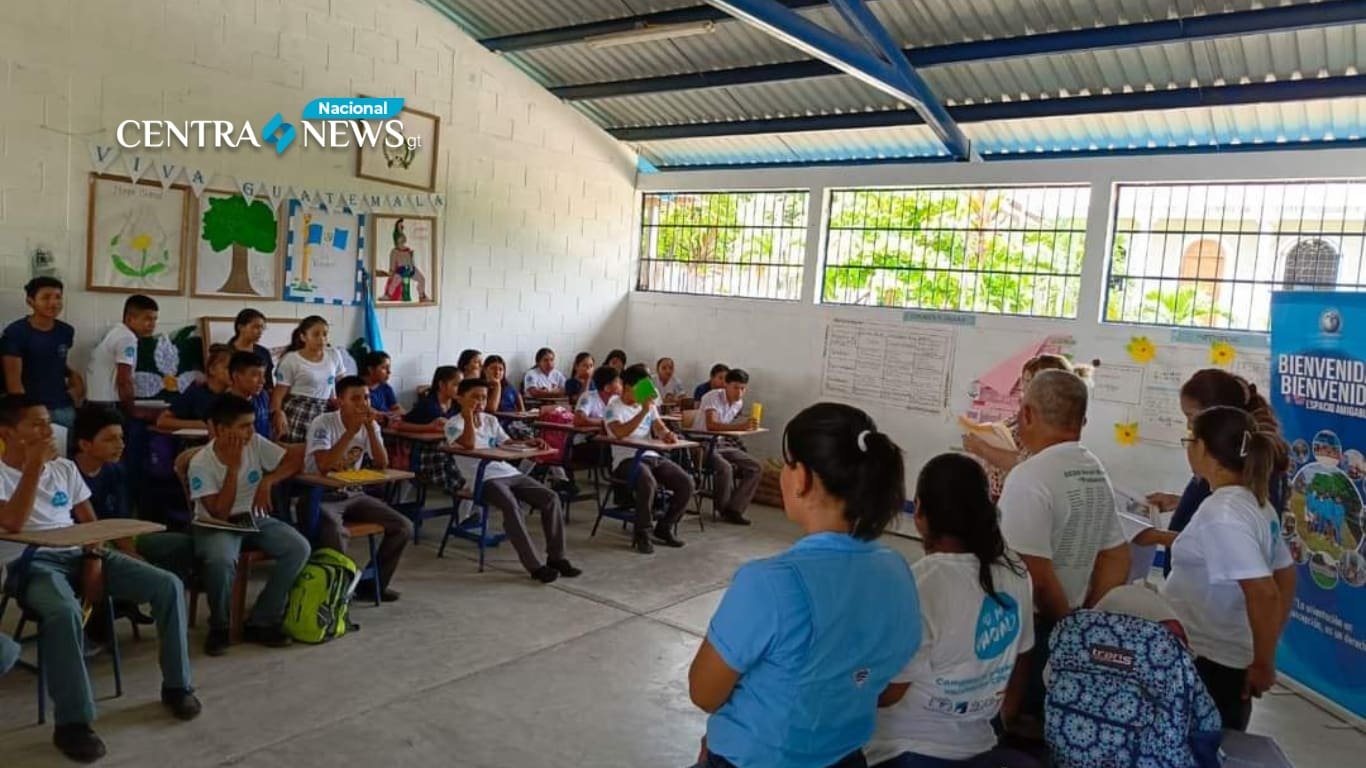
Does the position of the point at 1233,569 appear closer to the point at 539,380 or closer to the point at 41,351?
the point at 41,351

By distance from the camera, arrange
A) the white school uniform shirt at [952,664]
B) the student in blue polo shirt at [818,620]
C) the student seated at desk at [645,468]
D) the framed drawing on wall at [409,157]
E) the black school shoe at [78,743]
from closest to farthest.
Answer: the student in blue polo shirt at [818,620] → the white school uniform shirt at [952,664] → the black school shoe at [78,743] → the student seated at desk at [645,468] → the framed drawing on wall at [409,157]

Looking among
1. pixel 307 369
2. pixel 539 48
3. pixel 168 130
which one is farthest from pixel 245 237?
pixel 539 48

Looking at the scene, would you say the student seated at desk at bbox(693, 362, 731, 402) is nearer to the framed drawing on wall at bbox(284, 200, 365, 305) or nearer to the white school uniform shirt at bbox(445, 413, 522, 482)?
the white school uniform shirt at bbox(445, 413, 522, 482)

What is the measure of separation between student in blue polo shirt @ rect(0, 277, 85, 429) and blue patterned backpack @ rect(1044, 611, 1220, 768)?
5.44 metres

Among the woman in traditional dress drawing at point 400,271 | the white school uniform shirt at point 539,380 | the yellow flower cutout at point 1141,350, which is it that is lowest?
the white school uniform shirt at point 539,380

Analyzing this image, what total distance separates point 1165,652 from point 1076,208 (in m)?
6.07

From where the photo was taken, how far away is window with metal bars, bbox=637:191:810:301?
918 cm

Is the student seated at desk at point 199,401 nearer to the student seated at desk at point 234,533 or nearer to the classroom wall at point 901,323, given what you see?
the student seated at desk at point 234,533

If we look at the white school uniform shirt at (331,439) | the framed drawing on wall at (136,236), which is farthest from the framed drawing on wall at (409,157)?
the white school uniform shirt at (331,439)

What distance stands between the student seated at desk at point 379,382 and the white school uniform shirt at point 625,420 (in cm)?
153

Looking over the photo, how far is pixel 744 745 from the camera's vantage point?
1.66 metres

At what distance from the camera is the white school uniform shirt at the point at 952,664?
6.33 feet

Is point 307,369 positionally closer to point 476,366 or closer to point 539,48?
point 476,366

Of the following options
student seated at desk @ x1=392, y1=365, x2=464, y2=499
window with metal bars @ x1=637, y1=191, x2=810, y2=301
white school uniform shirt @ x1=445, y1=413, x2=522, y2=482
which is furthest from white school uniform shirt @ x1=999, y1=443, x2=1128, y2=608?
window with metal bars @ x1=637, y1=191, x2=810, y2=301
